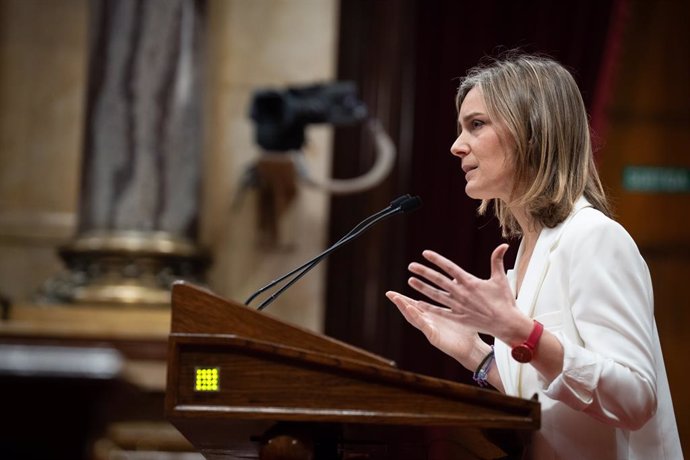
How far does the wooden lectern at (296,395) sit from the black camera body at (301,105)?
276 centimetres

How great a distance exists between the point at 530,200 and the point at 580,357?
1.19 feet

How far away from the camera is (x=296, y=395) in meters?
1.46

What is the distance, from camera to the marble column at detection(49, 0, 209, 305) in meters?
4.19

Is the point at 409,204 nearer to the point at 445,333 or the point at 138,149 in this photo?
the point at 445,333

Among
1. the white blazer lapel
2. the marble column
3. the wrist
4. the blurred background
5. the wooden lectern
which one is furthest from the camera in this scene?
the blurred background

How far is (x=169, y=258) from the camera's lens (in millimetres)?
4172

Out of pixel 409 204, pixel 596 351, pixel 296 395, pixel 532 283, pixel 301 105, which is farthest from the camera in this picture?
pixel 301 105

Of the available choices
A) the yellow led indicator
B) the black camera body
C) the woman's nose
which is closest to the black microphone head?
the woman's nose

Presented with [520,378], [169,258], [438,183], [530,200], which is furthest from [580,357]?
[438,183]

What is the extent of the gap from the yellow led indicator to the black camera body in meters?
2.78

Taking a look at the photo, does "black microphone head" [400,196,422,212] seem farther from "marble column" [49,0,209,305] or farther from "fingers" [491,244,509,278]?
"marble column" [49,0,209,305]

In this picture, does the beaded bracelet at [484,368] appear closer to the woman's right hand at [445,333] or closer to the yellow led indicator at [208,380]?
the woman's right hand at [445,333]

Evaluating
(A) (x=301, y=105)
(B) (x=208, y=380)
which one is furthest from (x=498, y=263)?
(A) (x=301, y=105)

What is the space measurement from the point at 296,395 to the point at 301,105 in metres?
2.82
